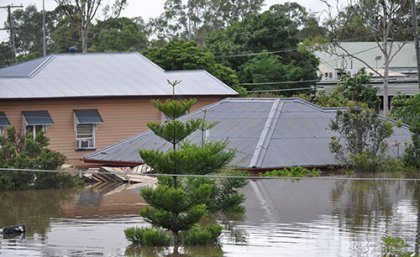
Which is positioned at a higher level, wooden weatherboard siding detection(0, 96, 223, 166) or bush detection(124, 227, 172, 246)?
wooden weatherboard siding detection(0, 96, 223, 166)

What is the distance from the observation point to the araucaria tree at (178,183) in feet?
61.3

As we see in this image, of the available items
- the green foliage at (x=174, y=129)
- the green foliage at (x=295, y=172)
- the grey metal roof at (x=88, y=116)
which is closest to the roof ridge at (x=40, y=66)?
the grey metal roof at (x=88, y=116)

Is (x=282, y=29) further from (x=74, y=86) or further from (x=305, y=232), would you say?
(x=305, y=232)

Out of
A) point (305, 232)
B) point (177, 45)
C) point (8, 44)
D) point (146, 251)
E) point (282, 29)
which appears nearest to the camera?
point (146, 251)

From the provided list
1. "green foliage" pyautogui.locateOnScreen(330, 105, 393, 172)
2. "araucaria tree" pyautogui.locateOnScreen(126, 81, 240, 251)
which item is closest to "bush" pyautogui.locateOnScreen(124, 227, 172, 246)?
"araucaria tree" pyautogui.locateOnScreen(126, 81, 240, 251)

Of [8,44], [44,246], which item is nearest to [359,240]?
[44,246]

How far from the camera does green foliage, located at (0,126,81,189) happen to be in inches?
1156

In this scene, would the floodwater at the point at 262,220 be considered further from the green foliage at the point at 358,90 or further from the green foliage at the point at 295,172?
the green foliage at the point at 358,90

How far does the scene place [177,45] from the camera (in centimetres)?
5075

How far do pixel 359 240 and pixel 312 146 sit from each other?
46.2 ft

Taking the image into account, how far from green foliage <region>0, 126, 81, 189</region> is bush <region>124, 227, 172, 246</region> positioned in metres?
10.7

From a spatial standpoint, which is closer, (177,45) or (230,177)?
(230,177)

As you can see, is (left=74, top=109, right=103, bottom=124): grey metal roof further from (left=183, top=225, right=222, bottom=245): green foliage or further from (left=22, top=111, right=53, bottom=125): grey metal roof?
(left=183, top=225, right=222, bottom=245): green foliage

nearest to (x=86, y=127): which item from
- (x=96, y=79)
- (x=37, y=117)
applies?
(x=37, y=117)
